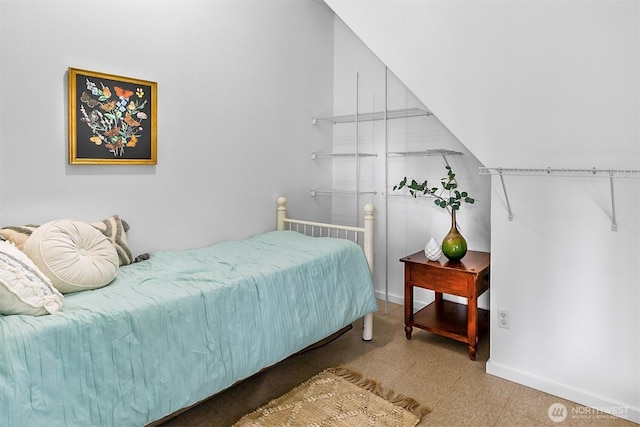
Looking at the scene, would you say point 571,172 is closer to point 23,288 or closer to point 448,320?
point 448,320

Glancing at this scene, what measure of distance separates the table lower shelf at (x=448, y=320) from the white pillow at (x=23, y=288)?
6.97 feet

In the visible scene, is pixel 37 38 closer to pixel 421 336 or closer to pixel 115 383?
pixel 115 383

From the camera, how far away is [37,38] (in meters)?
2.07

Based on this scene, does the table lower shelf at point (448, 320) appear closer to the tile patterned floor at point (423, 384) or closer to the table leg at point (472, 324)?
the table leg at point (472, 324)

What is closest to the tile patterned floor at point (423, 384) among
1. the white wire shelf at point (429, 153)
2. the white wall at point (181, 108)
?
the white wall at point (181, 108)

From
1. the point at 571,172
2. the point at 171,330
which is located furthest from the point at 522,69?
the point at 171,330

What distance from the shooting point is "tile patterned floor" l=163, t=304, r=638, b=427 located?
77.9 inches

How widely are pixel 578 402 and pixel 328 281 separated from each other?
Result: 1432mm

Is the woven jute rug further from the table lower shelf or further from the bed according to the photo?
the table lower shelf

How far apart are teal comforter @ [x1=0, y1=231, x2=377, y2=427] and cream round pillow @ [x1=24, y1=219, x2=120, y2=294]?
0.07 meters

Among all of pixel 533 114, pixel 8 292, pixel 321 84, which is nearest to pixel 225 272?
pixel 8 292

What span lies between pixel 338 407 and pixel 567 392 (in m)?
1.19

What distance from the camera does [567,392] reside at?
213cm

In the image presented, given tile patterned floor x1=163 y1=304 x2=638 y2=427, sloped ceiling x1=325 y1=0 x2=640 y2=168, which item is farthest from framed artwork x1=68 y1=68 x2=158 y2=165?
tile patterned floor x1=163 y1=304 x2=638 y2=427
